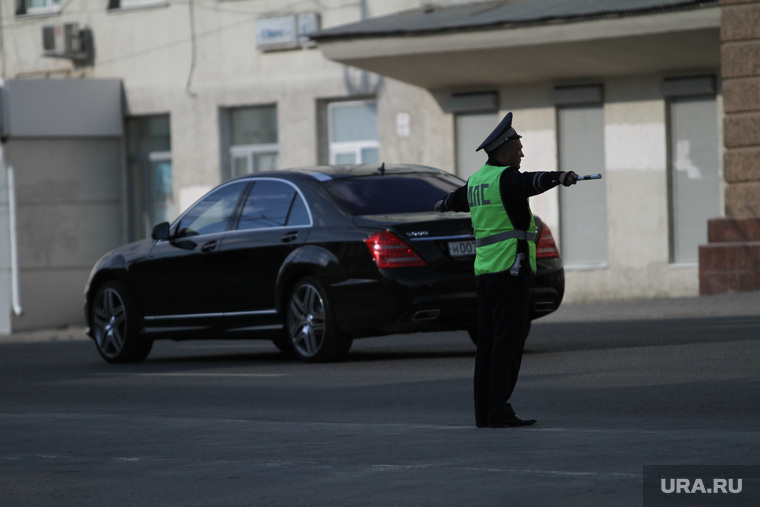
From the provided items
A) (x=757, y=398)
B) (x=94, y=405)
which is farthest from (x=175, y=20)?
(x=757, y=398)

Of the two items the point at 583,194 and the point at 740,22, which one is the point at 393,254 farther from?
the point at 583,194

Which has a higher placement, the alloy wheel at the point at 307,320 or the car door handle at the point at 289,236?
the car door handle at the point at 289,236

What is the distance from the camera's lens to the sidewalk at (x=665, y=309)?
17.7 metres

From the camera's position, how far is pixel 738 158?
1975 centimetres

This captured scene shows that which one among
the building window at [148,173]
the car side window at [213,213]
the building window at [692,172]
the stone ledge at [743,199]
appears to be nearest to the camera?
the car side window at [213,213]

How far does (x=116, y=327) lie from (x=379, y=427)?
6.68 meters

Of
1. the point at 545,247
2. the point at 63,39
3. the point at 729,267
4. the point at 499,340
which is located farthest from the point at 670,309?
the point at 63,39

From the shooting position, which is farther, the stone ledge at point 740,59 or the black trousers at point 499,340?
the stone ledge at point 740,59

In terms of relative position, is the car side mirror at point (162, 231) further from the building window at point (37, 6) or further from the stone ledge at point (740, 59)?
the building window at point (37, 6)

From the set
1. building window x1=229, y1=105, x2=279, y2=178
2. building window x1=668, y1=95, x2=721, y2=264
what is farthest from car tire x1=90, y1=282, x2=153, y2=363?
building window x1=229, y1=105, x2=279, y2=178

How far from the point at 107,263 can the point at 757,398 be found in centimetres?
750

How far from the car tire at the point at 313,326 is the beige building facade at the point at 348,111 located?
28.1 feet

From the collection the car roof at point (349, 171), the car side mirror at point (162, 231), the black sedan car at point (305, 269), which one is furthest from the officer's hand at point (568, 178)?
the car side mirror at point (162, 231)

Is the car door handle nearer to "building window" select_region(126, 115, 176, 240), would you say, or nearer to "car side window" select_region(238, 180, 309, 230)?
"car side window" select_region(238, 180, 309, 230)
